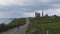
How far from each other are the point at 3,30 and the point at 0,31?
2.80ft

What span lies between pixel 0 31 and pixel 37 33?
1112 centimetres

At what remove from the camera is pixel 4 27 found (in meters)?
37.8

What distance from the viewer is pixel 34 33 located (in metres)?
26.4

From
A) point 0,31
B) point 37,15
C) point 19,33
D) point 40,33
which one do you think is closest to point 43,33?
point 40,33

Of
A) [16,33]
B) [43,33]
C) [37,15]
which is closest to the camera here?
[43,33]

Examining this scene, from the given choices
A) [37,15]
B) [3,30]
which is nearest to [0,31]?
[3,30]

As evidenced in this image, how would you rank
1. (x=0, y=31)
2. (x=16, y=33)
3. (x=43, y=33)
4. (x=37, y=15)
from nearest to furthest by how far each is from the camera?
(x=43, y=33)
(x=16, y=33)
(x=0, y=31)
(x=37, y=15)

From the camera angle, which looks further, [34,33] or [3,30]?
[3,30]

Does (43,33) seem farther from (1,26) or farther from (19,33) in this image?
(1,26)

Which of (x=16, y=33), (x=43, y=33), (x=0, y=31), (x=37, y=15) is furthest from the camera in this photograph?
(x=37, y=15)

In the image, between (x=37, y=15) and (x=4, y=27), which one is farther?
(x=37, y=15)

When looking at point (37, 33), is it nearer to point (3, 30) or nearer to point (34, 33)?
point (34, 33)

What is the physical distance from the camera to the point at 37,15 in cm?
7106

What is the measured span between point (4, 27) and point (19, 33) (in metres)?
7.21
